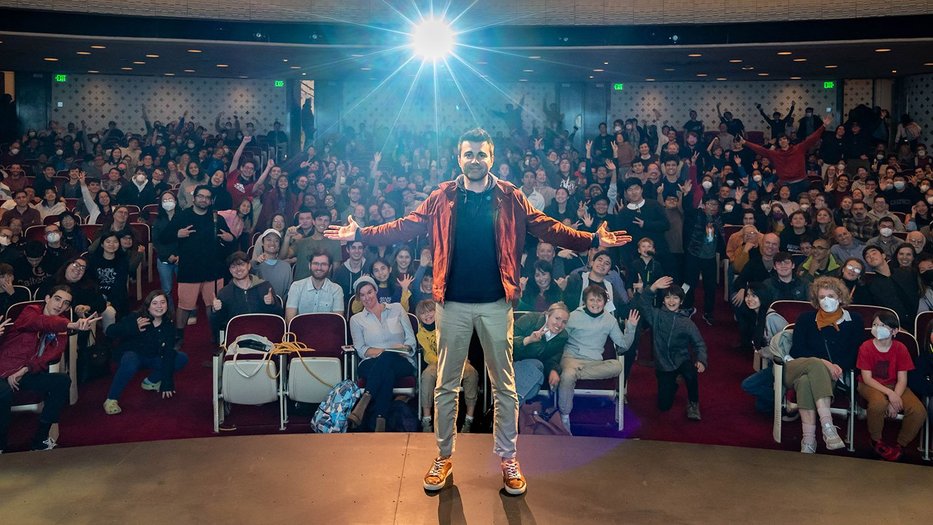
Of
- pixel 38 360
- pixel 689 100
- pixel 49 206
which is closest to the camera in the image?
pixel 38 360

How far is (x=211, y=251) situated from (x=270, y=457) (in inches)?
143

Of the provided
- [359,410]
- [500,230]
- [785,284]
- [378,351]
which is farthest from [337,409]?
[785,284]

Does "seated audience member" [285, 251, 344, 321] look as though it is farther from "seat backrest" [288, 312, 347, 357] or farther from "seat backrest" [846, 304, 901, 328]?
"seat backrest" [846, 304, 901, 328]

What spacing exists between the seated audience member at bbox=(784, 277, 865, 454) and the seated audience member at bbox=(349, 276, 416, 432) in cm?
237

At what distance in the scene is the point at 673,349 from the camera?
557 cm

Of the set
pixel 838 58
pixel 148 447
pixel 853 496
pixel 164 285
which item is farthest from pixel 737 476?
pixel 838 58

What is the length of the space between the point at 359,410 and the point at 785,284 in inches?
138

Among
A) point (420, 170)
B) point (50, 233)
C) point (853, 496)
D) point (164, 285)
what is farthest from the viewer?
point (420, 170)

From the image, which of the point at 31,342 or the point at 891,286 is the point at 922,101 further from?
the point at 31,342

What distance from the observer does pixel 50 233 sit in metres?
6.80

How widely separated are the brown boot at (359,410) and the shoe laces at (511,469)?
178 centimetres

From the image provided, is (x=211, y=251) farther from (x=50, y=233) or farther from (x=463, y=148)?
(x=463, y=148)

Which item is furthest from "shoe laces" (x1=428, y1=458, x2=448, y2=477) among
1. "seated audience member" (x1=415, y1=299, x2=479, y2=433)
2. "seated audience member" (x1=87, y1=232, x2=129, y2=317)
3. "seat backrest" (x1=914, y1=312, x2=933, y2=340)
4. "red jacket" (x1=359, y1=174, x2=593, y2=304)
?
"seated audience member" (x1=87, y1=232, x2=129, y2=317)

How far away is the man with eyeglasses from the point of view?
6.85 meters
